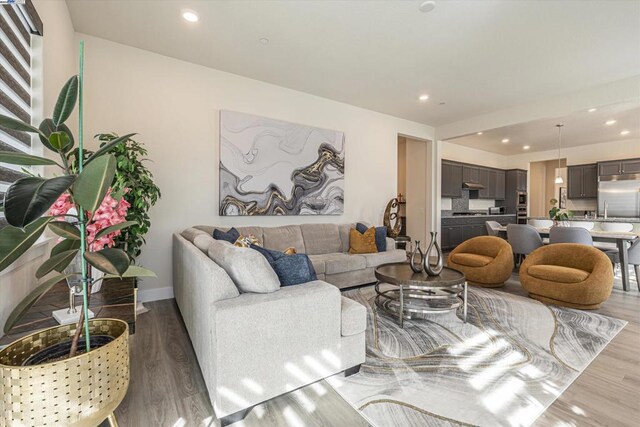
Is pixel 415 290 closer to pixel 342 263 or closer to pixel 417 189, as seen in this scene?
pixel 342 263

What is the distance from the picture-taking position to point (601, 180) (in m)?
7.28

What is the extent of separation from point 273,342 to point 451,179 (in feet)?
22.4

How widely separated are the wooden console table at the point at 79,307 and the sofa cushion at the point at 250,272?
0.55 meters

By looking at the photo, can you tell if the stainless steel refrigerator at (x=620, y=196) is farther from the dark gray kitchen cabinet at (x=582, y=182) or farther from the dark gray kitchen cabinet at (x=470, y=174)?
the dark gray kitchen cabinet at (x=470, y=174)

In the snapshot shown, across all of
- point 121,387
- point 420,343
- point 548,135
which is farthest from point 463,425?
point 548,135

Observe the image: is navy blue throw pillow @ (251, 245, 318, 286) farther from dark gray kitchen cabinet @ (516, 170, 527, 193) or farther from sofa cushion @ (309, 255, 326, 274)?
dark gray kitchen cabinet @ (516, 170, 527, 193)

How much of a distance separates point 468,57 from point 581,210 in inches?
291

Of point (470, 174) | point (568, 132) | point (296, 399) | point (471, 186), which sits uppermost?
point (568, 132)

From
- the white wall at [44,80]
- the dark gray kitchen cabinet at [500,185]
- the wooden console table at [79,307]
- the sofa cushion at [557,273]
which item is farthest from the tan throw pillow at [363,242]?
the dark gray kitchen cabinet at [500,185]

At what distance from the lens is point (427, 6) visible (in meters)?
2.59

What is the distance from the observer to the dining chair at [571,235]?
408cm

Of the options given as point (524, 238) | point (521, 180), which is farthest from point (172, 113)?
point (521, 180)

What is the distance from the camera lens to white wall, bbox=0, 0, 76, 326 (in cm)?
152

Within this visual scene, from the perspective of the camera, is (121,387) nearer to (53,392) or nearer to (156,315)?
(53,392)
